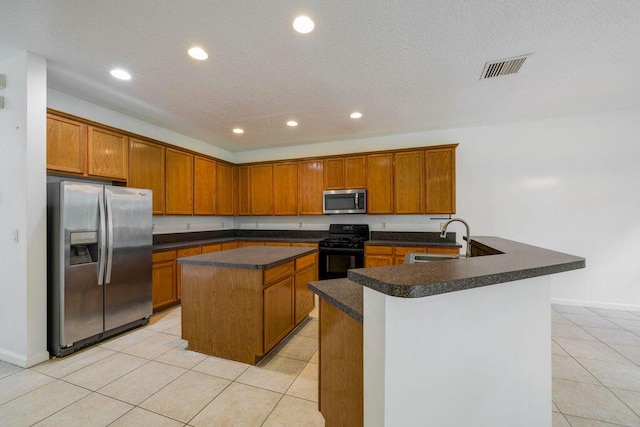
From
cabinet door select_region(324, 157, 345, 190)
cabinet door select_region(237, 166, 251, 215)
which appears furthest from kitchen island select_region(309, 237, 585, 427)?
cabinet door select_region(237, 166, 251, 215)

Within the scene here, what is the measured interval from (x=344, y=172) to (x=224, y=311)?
308cm

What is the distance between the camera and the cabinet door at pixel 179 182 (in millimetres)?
3941

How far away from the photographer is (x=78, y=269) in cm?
243

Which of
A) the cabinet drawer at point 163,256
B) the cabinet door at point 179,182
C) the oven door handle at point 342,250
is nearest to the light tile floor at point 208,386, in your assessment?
the cabinet drawer at point 163,256

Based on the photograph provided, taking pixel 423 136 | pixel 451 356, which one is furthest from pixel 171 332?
pixel 423 136

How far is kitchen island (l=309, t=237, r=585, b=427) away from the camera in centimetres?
87

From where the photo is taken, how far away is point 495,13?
1748 millimetres

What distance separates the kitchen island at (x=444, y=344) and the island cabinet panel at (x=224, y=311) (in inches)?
41.5

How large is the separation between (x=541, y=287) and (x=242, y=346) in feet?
7.16

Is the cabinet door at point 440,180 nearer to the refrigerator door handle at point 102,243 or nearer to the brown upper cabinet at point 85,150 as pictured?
the refrigerator door handle at point 102,243

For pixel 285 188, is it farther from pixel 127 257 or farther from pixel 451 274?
pixel 451 274

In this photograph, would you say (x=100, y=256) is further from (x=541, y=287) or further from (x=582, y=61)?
(x=582, y=61)

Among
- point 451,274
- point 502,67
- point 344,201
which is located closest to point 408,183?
point 344,201

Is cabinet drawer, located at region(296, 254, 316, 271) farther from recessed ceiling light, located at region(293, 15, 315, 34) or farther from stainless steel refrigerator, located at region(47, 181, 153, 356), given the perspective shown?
recessed ceiling light, located at region(293, 15, 315, 34)
